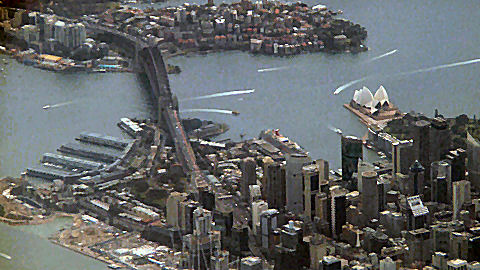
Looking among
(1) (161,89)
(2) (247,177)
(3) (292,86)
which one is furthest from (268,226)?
(1) (161,89)

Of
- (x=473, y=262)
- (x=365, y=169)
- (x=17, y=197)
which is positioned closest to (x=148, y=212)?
(x=17, y=197)

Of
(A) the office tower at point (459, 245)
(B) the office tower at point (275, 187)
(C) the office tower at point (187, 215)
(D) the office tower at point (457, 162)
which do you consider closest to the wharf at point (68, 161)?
(C) the office tower at point (187, 215)

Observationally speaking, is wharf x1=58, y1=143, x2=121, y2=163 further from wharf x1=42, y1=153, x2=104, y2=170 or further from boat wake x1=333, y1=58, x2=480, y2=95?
boat wake x1=333, y1=58, x2=480, y2=95

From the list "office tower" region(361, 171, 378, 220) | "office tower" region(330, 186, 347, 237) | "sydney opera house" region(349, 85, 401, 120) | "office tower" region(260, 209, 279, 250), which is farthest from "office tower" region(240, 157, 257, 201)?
"sydney opera house" region(349, 85, 401, 120)

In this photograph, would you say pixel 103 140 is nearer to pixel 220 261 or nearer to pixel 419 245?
pixel 220 261

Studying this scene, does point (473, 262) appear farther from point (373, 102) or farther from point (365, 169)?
point (373, 102)
